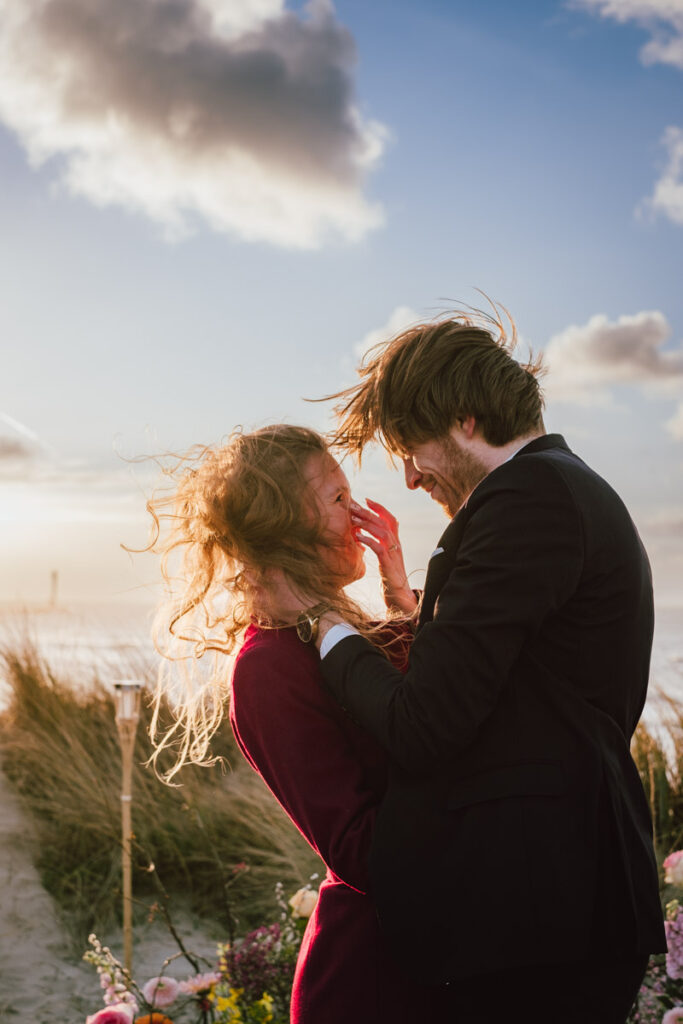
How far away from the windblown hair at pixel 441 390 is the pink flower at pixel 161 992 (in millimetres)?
2190

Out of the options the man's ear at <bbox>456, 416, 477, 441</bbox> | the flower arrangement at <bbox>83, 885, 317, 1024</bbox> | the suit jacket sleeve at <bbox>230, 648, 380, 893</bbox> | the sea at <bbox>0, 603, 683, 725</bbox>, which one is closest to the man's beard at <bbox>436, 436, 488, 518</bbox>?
the man's ear at <bbox>456, 416, 477, 441</bbox>

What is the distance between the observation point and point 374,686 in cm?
158

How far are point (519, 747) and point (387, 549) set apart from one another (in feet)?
2.63

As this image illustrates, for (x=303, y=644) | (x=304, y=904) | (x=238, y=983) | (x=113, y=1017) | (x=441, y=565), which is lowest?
(x=238, y=983)

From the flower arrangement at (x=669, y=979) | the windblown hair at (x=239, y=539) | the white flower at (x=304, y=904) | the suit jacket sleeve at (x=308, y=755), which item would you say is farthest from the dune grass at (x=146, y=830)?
the suit jacket sleeve at (x=308, y=755)

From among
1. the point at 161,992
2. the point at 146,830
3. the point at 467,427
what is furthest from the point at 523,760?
the point at 146,830

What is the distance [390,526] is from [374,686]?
0.73 metres

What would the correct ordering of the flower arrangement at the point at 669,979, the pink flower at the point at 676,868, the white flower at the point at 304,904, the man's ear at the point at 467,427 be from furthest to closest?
the white flower at the point at 304,904
the pink flower at the point at 676,868
the flower arrangement at the point at 669,979
the man's ear at the point at 467,427

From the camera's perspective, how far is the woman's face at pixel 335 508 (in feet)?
6.86

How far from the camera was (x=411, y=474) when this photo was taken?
6.83ft

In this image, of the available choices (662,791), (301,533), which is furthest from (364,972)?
(662,791)

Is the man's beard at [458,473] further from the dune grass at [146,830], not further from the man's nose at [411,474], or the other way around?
the dune grass at [146,830]

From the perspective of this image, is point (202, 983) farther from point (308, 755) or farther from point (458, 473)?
point (458, 473)

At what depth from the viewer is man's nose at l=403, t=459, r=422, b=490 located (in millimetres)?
2061
